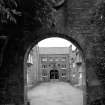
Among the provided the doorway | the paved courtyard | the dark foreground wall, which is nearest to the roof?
the doorway

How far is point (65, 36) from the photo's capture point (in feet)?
21.6

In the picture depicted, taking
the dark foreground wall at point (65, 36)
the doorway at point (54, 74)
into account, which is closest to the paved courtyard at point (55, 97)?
the dark foreground wall at point (65, 36)

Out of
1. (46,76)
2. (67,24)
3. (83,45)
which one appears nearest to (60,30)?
(67,24)

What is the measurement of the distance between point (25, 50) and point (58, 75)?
117 feet

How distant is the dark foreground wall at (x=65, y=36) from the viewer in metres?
6.40

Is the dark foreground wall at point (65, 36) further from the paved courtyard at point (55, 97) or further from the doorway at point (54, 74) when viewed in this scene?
the doorway at point (54, 74)

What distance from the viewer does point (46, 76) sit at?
4081 centimetres

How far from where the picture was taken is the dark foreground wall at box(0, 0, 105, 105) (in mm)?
6402

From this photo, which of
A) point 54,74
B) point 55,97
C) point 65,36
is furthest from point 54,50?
point 65,36

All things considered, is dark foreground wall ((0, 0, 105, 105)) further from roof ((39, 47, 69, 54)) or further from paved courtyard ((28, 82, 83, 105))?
roof ((39, 47, 69, 54))

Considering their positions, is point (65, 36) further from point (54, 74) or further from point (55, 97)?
point (54, 74)

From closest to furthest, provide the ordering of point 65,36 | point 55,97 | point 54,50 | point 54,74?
point 65,36 → point 55,97 → point 54,74 → point 54,50

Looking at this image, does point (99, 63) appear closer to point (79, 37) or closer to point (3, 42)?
point (79, 37)

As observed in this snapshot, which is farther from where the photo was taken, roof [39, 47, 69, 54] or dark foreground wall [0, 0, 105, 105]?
roof [39, 47, 69, 54]
